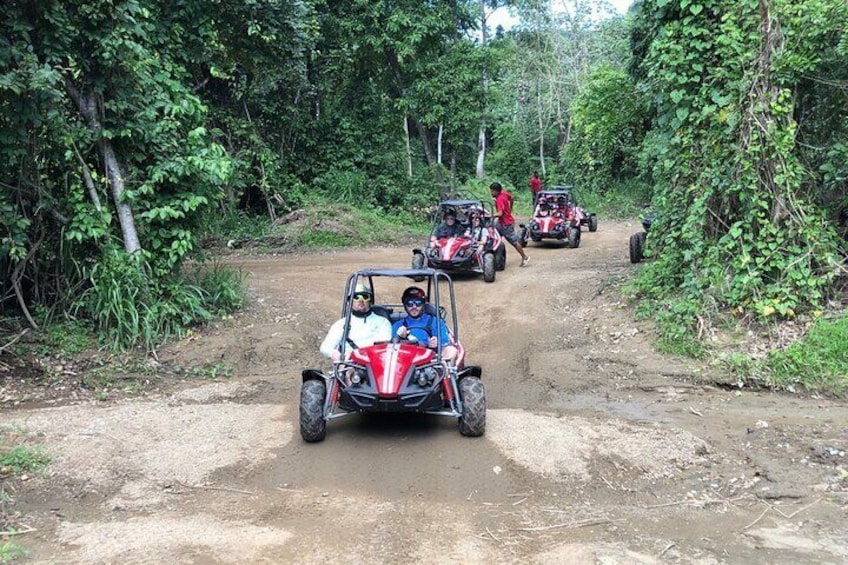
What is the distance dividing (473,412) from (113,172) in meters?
6.00

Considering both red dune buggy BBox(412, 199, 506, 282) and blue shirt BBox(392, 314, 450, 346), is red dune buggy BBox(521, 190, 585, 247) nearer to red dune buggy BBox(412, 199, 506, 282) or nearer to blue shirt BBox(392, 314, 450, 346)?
red dune buggy BBox(412, 199, 506, 282)

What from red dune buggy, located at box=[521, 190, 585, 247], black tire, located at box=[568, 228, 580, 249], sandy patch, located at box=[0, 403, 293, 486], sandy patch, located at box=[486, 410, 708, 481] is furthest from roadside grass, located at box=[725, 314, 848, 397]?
black tire, located at box=[568, 228, 580, 249]

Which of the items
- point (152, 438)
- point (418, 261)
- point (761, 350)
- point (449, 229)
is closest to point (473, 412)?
point (152, 438)

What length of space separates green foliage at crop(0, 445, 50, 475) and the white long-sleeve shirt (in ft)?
8.14

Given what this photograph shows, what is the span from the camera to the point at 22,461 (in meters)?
5.28

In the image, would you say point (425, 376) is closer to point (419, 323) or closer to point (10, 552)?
point (419, 323)

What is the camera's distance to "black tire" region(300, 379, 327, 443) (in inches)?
224

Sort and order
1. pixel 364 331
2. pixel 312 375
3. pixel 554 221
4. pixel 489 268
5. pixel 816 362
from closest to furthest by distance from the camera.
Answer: pixel 312 375 → pixel 364 331 → pixel 816 362 → pixel 489 268 → pixel 554 221

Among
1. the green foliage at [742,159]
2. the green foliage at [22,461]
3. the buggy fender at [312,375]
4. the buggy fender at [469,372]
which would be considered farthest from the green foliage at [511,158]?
the green foliage at [22,461]

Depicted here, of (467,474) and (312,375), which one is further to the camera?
(312,375)

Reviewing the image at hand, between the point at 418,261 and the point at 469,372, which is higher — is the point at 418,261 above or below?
above

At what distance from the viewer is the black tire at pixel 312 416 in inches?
224

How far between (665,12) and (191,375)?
7.93 m

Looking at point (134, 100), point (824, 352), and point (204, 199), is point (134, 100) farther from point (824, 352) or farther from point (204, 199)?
point (824, 352)
